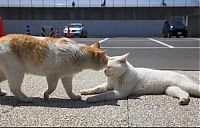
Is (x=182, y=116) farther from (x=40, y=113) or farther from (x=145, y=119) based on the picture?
(x=40, y=113)

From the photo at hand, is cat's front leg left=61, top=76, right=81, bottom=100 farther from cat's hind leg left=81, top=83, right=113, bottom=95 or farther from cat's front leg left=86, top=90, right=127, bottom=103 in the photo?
cat's hind leg left=81, top=83, right=113, bottom=95

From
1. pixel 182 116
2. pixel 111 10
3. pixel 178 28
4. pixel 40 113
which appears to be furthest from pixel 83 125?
pixel 111 10

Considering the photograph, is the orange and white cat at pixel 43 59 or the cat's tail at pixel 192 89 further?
the cat's tail at pixel 192 89

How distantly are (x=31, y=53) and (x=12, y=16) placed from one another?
138 ft

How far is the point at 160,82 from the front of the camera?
6383 millimetres

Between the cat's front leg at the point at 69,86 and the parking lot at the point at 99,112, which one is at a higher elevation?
the cat's front leg at the point at 69,86

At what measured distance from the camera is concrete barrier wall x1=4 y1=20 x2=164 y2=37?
46688 millimetres

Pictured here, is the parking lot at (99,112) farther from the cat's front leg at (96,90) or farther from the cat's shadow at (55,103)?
the cat's front leg at (96,90)

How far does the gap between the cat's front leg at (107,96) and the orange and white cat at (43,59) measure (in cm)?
44

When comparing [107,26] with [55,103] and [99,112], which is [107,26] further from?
[99,112]

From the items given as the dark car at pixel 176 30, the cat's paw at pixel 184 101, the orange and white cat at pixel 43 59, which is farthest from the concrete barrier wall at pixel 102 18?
the cat's paw at pixel 184 101

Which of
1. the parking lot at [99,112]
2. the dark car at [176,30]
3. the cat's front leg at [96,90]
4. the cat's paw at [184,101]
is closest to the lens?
the parking lot at [99,112]

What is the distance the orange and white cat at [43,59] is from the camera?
574cm

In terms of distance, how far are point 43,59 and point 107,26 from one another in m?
41.8
